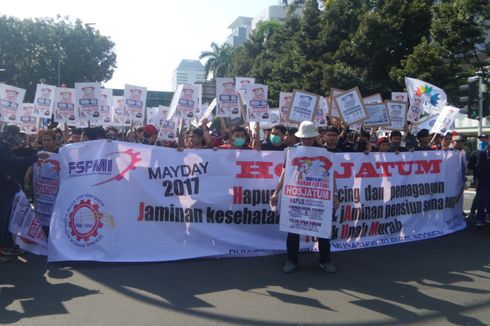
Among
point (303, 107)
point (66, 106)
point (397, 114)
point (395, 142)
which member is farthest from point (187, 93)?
point (397, 114)

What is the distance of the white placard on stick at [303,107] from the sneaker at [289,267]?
8.72ft

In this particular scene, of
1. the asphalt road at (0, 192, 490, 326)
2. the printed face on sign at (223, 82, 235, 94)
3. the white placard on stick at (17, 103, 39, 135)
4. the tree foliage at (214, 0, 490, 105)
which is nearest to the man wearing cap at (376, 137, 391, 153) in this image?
the asphalt road at (0, 192, 490, 326)

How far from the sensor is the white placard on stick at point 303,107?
7.59 meters

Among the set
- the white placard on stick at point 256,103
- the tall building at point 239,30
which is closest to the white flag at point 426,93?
the white placard on stick at point 256,103

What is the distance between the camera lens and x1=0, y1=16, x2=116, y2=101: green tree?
36094mm

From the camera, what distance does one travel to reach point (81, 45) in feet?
128

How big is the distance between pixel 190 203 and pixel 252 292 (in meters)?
1.74

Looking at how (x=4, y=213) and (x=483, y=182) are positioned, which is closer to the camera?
(x=4, y=213)

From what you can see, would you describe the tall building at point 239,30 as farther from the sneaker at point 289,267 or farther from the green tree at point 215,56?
the sneaker at point 289,267

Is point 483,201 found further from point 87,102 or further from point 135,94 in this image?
point 87,102

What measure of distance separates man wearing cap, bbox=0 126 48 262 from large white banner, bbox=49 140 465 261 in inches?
19.8

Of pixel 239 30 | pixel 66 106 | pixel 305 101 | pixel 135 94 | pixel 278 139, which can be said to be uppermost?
pixel 239 30

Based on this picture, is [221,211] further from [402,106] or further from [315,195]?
[402,106]

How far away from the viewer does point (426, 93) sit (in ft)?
33.0
